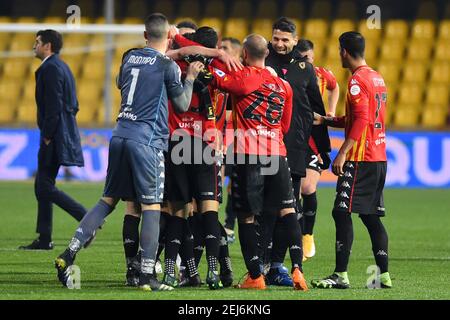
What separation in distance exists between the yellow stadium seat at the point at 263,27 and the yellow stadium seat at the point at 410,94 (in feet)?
11.3

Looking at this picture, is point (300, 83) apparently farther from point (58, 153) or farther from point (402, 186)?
point (402, 186)

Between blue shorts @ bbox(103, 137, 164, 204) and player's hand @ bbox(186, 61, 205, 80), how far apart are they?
24.6 inches

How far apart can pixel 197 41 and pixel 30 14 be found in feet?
67.8

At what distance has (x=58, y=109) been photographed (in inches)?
471

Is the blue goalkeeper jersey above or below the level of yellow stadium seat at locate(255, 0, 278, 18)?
below

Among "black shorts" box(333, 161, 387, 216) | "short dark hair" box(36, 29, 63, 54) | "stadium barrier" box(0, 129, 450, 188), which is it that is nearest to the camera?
"black shorts" box(333, 161, 387, 216)

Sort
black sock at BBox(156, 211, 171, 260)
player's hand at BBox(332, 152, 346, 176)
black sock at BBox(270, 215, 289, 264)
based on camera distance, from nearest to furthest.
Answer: player's hand at BBox(332, 152, 346, 176) < black sock at BBox(156, 211, 171, 260) < black sock at BBox(270, 215, 289, 264)

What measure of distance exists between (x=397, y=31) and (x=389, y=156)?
6.40m

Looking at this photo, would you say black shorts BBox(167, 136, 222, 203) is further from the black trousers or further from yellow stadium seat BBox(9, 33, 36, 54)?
yellow stadium seat BBox(9, 33, 36, 54)

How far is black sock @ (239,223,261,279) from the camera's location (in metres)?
8.81

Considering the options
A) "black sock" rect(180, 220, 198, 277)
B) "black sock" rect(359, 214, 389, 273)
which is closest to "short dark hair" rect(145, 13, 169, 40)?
"black sock" rect(180, 220, 198, 277)

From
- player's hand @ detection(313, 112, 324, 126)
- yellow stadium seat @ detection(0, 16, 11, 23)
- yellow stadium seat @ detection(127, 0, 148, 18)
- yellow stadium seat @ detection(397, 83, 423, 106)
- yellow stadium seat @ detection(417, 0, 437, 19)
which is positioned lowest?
player's hand @ detection(313, 112, 324, 126)

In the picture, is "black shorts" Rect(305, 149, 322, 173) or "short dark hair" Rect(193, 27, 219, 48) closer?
"short dark hair" Rect(193, 27, 219, 48)

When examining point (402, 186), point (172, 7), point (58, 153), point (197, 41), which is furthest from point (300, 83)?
point (172, 7)
